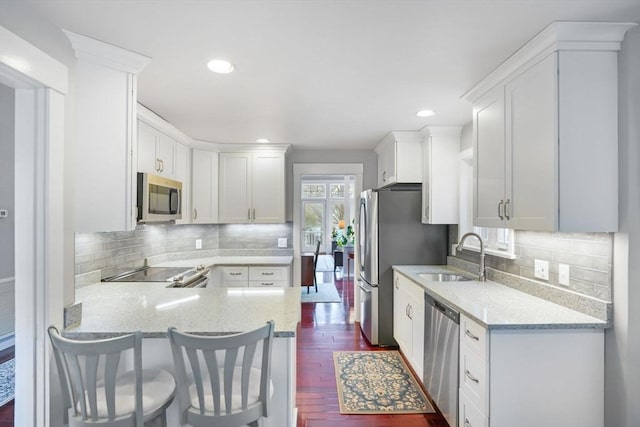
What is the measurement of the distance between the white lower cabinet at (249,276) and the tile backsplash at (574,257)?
2.43 m

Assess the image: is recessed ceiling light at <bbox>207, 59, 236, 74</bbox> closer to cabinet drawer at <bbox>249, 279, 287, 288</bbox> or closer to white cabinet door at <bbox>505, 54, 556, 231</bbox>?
white cabinet door at <bbox>505, 54, 556, 231</bbox>

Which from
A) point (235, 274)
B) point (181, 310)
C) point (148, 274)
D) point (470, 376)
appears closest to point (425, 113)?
point (470, 376)

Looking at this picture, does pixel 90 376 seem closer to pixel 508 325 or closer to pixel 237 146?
pixel 508 325

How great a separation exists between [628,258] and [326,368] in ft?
7.72

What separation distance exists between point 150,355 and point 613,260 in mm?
2304

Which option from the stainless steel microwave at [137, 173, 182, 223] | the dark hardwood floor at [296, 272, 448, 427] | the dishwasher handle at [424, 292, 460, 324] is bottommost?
the dark hardwood floor at [296, 272, 448, 427]

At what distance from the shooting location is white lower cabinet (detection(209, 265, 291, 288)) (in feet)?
12.7

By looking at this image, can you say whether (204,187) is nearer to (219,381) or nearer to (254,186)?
(254,186)

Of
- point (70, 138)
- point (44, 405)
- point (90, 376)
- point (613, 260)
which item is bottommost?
point (44, 405)

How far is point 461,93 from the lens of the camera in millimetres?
2301

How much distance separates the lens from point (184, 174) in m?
3.68

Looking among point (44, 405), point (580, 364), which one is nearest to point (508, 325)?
point (580, 364)

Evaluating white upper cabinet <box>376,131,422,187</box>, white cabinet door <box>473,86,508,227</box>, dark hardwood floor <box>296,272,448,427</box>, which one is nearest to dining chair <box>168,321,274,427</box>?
dark hardwood floor <box>296,272,448,427</box>

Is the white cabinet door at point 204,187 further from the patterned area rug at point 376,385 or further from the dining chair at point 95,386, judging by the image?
the dining chair at point 95,386
